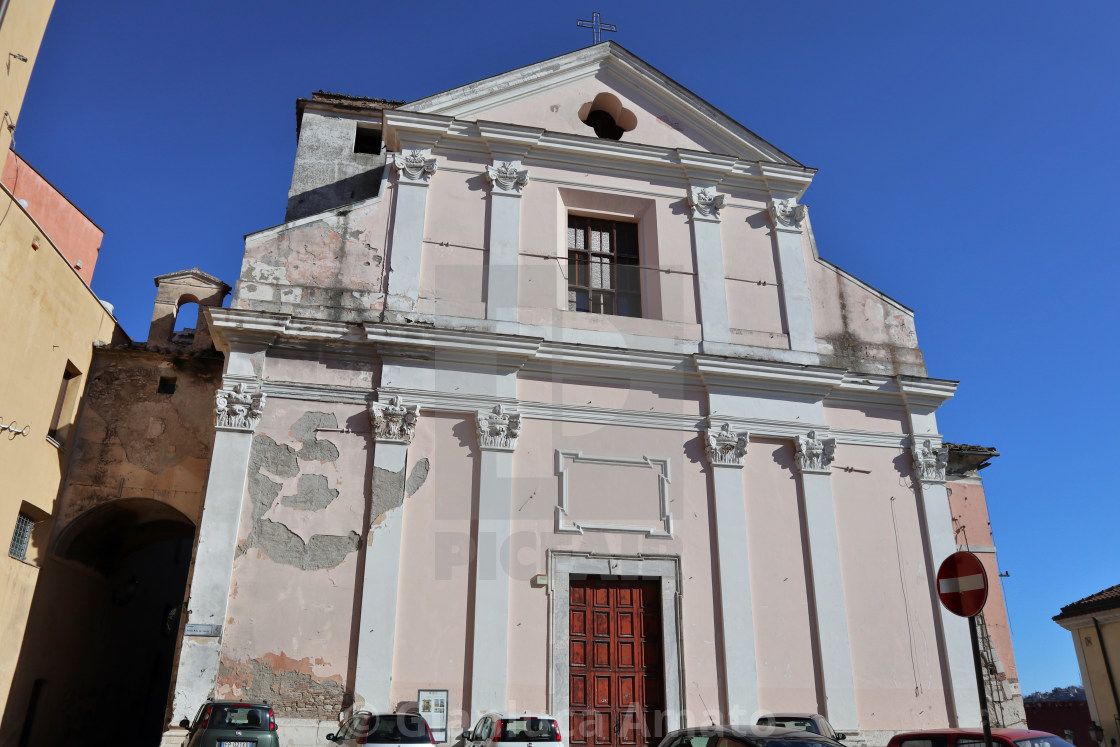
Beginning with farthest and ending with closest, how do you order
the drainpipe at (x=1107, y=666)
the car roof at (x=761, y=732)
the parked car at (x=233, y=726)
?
the drainpipe at (x=1107, y=666) → the parked car at (x=233, y=726) → the car roof at (x=761, y=732)

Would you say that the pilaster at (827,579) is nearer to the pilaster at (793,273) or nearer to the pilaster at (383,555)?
the pilaster at (793,273)

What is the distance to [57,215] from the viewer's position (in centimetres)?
1562

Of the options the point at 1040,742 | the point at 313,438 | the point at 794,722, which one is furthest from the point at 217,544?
the point at 1040,742

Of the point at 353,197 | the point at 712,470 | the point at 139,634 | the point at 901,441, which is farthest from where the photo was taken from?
the point at 139,634

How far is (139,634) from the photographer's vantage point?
1711cm

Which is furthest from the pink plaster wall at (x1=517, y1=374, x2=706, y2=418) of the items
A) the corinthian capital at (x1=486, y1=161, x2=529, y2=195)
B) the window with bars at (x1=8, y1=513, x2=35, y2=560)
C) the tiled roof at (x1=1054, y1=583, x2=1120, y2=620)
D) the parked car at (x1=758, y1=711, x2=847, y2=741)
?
the tiled roof at (x1=1054, y1=583, x2=1120, y2=620)

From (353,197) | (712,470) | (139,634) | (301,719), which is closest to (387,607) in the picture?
(301,719)

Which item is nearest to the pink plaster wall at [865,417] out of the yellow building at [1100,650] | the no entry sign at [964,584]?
the no entry sign at [964,584]

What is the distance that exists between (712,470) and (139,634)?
1261 cm

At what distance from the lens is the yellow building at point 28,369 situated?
34.7 ft

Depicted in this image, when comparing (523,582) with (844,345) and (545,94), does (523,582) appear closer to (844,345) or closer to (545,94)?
(844,345)

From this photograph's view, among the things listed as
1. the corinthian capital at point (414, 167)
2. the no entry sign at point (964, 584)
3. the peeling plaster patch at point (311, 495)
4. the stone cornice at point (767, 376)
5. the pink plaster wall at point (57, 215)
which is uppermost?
the pink plaster wall at point (57, 215)

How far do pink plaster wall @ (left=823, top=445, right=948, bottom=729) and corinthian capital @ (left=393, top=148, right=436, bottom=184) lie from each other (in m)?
A: 8.01

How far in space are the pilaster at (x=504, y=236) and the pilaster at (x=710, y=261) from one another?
9.95 feet
